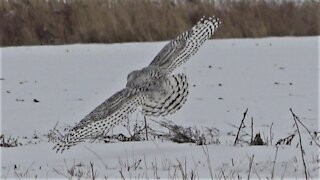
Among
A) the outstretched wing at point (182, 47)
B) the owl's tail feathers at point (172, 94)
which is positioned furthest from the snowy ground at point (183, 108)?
the outstretched wing at point (182, 47)

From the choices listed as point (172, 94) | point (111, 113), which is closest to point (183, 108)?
point (172, 94)

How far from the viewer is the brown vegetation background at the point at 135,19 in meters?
14.9

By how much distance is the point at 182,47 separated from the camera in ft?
17.7

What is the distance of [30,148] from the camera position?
5.63 metres

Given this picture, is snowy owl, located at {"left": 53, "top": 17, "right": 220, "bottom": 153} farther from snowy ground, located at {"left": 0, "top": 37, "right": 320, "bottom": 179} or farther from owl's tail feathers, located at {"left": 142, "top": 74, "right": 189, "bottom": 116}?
snowy ground, located at {"left": 0, "top": 37, "right": 320, "bottom": 179}

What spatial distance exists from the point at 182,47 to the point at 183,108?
11.8 ft

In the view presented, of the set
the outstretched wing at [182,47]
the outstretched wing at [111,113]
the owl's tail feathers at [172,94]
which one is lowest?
the outstretched wing at [111,113]

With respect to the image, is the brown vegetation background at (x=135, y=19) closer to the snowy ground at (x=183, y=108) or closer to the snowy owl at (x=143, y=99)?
the snowy ground at (x=183, y=108)

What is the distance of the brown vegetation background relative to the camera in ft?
48.7

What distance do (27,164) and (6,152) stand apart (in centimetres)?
48

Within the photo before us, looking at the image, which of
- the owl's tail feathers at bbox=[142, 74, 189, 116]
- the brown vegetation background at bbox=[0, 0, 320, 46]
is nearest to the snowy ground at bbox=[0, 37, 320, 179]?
the owl's tail feathers at bbox=[142, 74, 189, 116]

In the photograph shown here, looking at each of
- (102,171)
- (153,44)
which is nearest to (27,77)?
(153,44)

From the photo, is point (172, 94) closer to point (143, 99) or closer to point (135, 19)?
point (143, 99)

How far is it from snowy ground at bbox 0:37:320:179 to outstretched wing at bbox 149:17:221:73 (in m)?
0.54
